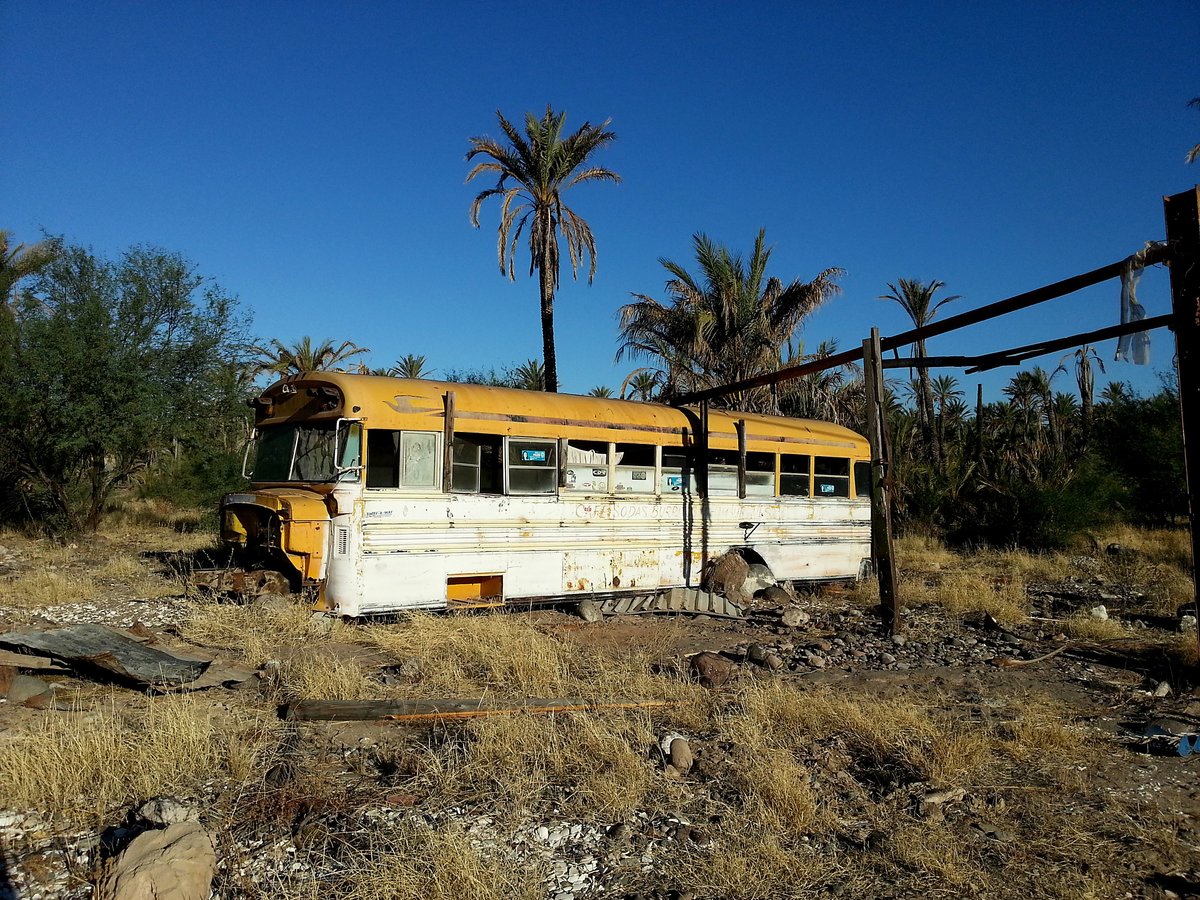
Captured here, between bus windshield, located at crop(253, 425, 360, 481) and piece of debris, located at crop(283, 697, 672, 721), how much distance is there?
332cm

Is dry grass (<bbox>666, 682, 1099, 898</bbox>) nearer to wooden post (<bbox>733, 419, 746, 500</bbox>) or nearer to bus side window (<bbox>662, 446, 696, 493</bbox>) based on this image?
bus side window (<bbox>662, 446, 696, 493</bbox>)

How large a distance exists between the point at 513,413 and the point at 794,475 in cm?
528

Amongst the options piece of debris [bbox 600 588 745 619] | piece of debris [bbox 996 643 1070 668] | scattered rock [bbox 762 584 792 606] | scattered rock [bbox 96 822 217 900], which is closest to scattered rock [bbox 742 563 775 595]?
scattered rock [bbox 762 584 792 606]

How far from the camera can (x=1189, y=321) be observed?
729 cm

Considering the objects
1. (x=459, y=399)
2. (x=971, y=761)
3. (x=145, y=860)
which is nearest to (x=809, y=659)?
(x=971, y=761)

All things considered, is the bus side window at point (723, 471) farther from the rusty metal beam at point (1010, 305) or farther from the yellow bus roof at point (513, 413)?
the rusty metal beam at point (1010, 305)

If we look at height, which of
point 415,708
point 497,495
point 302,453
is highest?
point 302,453

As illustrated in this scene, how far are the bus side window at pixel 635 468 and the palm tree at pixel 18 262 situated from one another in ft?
53.4

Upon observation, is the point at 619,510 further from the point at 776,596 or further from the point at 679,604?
the point at 776,596

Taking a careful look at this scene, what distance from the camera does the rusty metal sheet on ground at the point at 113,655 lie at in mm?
6380

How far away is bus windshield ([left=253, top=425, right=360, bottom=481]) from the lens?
29.3 feet

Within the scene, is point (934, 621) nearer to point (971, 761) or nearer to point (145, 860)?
point (971, 761)

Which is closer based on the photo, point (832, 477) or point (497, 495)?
point (497, 495)

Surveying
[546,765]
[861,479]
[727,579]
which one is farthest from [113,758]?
[861,479]
